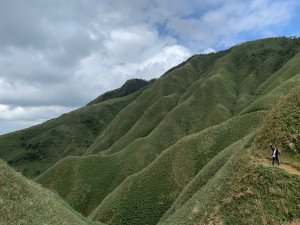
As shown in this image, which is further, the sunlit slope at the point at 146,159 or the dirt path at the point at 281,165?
the sunlit slope at the point at 146,159

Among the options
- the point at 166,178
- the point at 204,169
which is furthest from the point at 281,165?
the point at 166,178

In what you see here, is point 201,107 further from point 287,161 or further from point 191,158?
point 287,161

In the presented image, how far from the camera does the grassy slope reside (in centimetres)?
4162

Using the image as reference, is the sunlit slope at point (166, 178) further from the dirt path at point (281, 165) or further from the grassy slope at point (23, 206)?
the dirt path at point (281, 165)

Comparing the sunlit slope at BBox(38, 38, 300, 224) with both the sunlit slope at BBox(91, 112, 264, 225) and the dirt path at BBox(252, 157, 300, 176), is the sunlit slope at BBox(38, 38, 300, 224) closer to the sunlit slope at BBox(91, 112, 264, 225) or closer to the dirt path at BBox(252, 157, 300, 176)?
the sunlit slope at BBox(91, 112, 264, 225)

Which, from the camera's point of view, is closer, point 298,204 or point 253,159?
point 298,204

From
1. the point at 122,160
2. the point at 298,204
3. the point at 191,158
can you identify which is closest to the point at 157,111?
the point at 122,160

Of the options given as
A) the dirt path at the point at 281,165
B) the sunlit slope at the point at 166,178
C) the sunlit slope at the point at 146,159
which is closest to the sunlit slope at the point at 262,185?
the dirt path at the point at 281,165

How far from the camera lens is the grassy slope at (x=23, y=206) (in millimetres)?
41625

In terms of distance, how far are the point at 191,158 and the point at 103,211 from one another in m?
25.2

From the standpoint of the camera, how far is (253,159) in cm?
4662

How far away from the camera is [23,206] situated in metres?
44.4

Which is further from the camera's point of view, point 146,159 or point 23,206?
point 146,159

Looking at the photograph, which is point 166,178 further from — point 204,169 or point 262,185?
point 262,185
